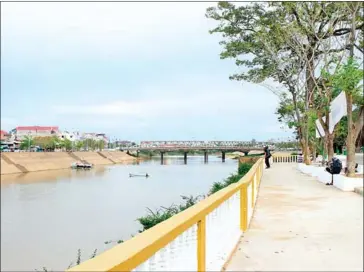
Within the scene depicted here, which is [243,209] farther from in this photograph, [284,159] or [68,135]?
[68,135]

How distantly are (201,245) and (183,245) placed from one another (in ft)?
1.44

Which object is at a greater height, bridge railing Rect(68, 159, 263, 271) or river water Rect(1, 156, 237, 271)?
bridge railing Rect(68, 159, 263, 271)

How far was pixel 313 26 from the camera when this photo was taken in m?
14.0

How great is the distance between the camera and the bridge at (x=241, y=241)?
5.05 feet

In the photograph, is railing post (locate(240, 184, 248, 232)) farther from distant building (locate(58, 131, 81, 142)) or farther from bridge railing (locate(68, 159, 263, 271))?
distant building (locate(58, 131, 81, 142))

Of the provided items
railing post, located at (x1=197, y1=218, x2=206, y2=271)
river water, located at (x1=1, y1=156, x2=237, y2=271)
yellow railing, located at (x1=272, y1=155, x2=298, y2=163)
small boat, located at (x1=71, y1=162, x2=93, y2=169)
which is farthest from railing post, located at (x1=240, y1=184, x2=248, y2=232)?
small boat, located at (x1=71, y1=162, x2=93, y2=169)

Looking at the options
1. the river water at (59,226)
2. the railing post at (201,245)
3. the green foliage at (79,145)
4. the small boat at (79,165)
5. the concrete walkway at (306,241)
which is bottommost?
the river water at (59,226)

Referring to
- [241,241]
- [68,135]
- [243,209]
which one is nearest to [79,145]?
[68,135]

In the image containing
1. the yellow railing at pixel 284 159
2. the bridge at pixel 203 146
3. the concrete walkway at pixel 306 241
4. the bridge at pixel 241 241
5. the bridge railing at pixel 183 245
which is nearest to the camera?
the bridge railing at pixel 183 245

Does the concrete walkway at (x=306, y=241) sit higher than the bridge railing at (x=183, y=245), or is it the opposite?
the bridge railing at (x=183, y=245)

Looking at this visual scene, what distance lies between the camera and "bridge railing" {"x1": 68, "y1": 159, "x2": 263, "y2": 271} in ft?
4.25

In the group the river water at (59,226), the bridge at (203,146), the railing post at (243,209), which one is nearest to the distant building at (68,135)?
the bridge at (203,146)

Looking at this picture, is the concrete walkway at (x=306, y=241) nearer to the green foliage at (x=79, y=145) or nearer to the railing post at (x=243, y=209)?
the railing post at (x=243, y=209)

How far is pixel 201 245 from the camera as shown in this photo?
253cm
